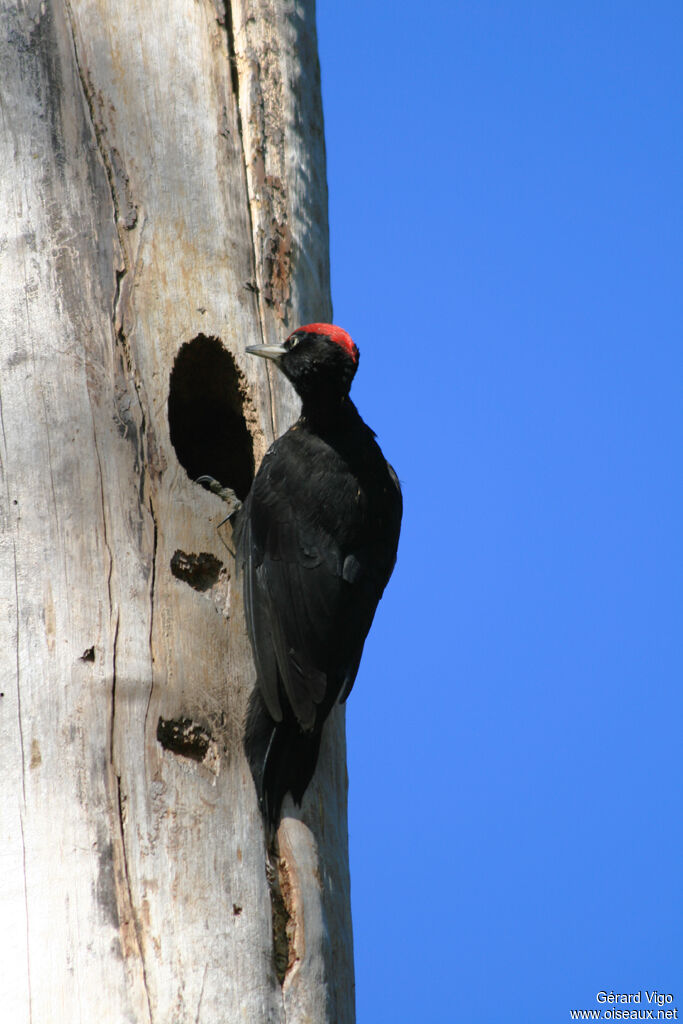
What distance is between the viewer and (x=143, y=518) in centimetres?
315

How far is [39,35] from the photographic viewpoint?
3449 mm

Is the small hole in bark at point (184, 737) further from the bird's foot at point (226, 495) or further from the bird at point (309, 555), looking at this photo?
the bird's foot at point (226, 495)

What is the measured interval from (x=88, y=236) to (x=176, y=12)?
87cm

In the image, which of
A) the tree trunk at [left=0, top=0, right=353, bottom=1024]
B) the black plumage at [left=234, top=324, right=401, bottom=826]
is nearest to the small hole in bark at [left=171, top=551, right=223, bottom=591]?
the tree trunk at [left=0, top=0, right=353, bottom=1024]

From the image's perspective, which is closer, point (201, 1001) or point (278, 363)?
point (201, 1001)

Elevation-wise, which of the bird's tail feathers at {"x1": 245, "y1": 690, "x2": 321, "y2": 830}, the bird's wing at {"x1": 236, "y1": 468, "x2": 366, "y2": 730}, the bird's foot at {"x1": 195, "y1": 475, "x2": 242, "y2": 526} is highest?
the bird's foot at {"x1": 195, "y1": 475, "x2": 242, "y2": 526}

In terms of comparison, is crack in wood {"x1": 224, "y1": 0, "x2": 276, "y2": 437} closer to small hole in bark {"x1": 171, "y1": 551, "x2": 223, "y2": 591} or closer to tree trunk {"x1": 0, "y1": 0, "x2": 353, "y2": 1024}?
tree trunk {"x1": 0, "y1": 0, "x2": 353, "y2": 1024}

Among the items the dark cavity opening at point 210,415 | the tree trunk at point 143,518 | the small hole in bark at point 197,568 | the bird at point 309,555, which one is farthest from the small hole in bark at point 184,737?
the dark cavity opening at point 210,415

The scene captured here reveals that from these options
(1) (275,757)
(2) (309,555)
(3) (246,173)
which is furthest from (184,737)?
(3) (246,173)

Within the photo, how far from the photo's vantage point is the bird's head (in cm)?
356

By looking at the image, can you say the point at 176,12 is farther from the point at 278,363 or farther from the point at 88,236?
the point at 278,363

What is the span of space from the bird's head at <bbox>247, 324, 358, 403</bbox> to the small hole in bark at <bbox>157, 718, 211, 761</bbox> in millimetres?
1100

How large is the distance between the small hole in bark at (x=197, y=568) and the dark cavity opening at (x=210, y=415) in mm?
348

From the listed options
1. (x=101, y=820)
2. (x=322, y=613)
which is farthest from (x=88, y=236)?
(x=101, y=820)
